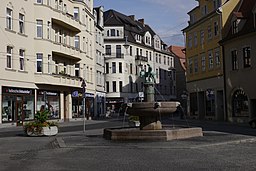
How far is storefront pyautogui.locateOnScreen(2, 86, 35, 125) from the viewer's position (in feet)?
116

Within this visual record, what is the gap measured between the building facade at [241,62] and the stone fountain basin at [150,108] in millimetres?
19847

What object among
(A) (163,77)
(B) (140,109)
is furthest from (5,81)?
(A) (163,77)

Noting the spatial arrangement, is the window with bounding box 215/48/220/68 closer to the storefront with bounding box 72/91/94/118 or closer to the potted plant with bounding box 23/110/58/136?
the storefront with bounding box 72/91/94/118

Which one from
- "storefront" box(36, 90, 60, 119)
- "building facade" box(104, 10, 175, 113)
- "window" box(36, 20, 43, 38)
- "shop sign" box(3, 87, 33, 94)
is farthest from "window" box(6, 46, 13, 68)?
"building facade" box(104, 10, 175, 113)

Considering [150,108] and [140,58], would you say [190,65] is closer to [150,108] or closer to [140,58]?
[140,58]

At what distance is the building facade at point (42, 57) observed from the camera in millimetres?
36031

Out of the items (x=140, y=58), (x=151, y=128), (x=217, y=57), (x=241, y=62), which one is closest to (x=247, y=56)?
(x=241, y=62)

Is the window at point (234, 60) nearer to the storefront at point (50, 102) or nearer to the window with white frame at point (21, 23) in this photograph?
the storefront at point (50, 102)

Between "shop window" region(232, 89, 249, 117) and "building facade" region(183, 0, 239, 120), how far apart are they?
2736mm

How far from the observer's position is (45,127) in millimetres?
22578

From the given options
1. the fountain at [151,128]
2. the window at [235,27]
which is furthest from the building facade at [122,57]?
the fountain at [151,128]

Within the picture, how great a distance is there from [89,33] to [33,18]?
15836mm

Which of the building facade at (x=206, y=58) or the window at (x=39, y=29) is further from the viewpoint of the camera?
the building facade at (x=206, y=58)

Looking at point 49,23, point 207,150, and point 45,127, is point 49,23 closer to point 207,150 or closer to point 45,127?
point 45,127
